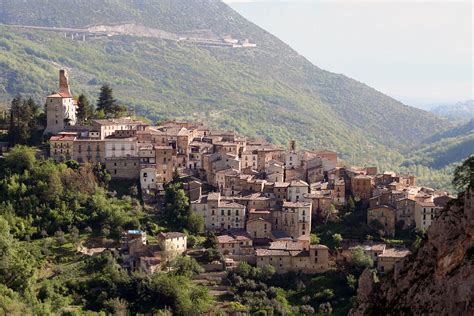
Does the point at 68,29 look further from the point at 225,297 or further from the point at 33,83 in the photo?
the point at 225,297

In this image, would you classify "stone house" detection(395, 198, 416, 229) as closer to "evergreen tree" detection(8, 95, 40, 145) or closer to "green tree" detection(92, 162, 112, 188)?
"green tree" detection(92, 162, 112, 188)

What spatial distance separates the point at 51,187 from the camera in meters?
52.1

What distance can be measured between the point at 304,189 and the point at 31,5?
110 meters

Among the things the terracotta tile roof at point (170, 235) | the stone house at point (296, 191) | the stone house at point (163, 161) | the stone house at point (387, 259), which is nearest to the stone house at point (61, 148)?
the stone house at point (163, 161)

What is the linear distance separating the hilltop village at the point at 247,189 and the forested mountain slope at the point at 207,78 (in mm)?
49252

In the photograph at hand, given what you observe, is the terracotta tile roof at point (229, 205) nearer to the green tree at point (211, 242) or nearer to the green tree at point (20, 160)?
the green tree at point (211, 242)

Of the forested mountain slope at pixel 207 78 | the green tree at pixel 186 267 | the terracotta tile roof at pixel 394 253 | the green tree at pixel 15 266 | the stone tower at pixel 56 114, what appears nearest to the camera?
the green tree at pixel 15 266

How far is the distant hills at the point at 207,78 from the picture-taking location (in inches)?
4473

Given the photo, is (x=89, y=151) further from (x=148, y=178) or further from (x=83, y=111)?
(x=83, y=111)

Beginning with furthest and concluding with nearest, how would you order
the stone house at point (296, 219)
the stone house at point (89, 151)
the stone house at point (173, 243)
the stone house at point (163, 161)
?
the stone house at point (89, 151) < the stone house at point (163, 161) < the stone house at point (296, 219) < the stone house at point (173, 243)

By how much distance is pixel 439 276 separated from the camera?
2181 cm

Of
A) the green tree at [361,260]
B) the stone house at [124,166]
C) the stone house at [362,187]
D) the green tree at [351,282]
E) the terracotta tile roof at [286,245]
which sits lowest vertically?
the green tree at [351,282]

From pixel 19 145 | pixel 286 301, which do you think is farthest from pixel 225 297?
pixel 19 145

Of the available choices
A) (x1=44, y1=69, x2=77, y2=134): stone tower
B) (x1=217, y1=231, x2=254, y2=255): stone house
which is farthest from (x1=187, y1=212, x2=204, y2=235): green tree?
(x1=44, y1=69, x2=77, y2=134): stone tower
